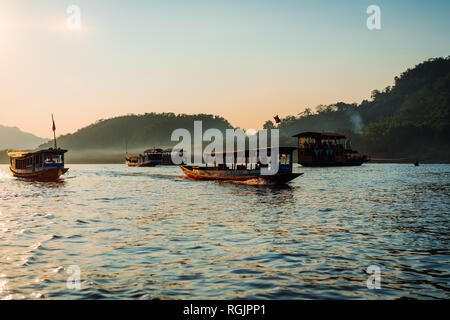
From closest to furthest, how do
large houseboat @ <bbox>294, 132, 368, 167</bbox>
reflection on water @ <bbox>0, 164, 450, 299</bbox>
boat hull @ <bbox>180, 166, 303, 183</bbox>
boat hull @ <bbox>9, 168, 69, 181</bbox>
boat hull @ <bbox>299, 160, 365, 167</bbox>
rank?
reflection on water @ <bbox>0, 164, 450, 299</bbox> < boat hull @ <bbox>180, 166, 303, 183</bbox> < boat hull @ <bbox>9, 168, 69, 181</bbox> < large houseboat @ <bbox>294, 132, 368, 167</bbox> < boat hull @ <bbox>299, 160, 365, 167</bbox>

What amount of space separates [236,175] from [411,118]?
12494cm

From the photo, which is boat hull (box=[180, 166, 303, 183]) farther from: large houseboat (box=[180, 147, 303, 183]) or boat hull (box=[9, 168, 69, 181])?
boat hull (box=[9, 168, 69, 181])

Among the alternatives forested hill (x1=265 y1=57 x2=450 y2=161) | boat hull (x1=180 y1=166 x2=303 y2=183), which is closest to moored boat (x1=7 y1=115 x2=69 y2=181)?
boat hull (x1=180 y1=166 x2=303 y2=183)

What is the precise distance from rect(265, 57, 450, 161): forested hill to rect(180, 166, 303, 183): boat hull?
98.7 meters

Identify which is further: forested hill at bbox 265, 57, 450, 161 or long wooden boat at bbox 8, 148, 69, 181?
forested hill at bbox 265, 57, 450, 161

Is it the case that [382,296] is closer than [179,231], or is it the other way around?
[382,296]

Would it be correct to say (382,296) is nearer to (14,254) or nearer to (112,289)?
(112,289)

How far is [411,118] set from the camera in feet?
473

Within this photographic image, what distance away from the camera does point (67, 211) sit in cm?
2036

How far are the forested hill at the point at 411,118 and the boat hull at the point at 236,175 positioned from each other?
9865 cm

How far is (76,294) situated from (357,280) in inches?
211

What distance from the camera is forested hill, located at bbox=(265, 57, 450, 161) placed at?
12469 cm
